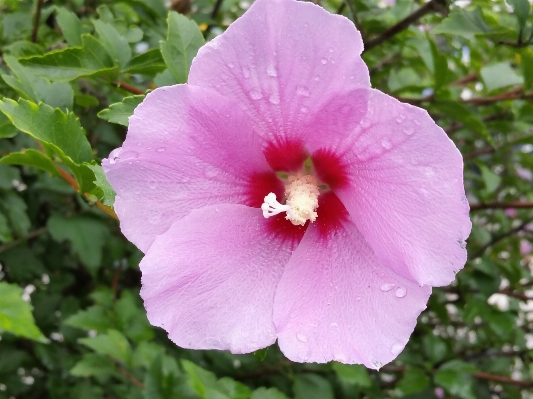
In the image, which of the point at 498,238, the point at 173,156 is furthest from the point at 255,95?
the point at 498,238

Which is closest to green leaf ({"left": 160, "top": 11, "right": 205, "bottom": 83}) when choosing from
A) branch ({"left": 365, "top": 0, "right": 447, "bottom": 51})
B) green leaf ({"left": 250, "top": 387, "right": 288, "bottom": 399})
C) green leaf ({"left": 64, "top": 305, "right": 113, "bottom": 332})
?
branch ({"left": 365, "top": 0, "right": 447, "bottom": 51})

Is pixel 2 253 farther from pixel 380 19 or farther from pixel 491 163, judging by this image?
pixel 491 163

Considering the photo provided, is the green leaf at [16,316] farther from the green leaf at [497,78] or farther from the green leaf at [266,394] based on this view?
the green leaf at [497,78]

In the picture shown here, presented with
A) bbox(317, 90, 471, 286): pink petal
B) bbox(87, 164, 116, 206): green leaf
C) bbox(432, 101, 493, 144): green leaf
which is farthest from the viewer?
bbox(432, 101, 493, 144): green leaf

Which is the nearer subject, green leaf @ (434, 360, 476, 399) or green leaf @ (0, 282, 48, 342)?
green leaf @ (0, 282, 48, 342)

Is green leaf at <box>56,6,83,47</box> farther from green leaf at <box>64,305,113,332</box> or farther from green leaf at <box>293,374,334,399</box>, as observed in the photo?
green leaf at <box>293,374,334,399</box>

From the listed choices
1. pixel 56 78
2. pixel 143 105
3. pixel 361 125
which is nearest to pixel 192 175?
pixel 143 105

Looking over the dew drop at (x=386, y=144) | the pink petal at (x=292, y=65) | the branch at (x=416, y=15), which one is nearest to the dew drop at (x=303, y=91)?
the pink petal at (x=292, y=65)
